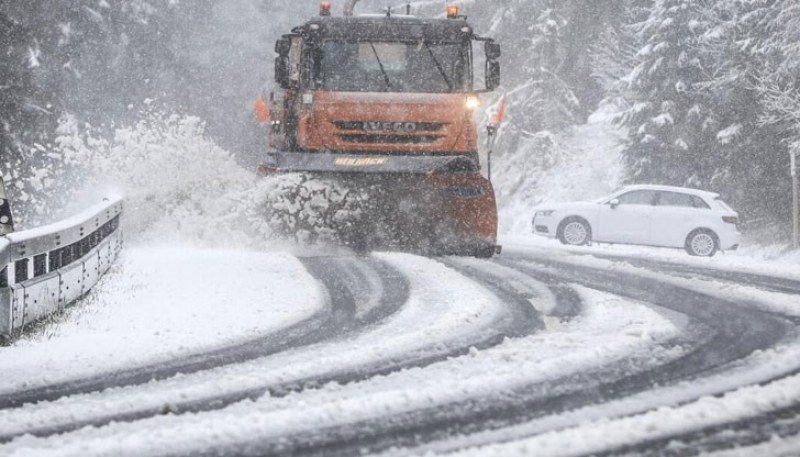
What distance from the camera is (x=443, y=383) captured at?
4.32m

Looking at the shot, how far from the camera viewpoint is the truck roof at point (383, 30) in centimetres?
1198

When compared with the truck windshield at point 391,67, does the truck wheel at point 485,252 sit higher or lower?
lower

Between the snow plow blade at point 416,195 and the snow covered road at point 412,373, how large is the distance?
2.76m

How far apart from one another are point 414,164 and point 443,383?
7056 mm

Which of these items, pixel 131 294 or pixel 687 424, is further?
pixel 131 294

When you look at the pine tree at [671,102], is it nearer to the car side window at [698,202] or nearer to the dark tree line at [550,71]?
the dark tree line at [550,71]

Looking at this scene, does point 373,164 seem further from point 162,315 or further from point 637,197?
point 637,197

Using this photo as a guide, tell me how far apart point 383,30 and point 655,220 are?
8002 mm

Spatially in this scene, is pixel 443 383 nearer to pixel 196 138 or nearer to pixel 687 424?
pixel 687 424

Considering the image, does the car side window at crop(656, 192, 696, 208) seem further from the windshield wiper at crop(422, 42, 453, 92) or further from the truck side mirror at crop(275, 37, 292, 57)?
the truck side mirror at crop(275, 37, 292, 57)

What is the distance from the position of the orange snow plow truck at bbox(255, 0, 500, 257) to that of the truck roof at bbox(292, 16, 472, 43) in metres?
0.01

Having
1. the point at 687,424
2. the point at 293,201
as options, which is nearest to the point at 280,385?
the point at 687,424

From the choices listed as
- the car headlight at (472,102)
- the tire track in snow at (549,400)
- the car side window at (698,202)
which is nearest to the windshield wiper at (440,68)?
the car headlight at (472,102)

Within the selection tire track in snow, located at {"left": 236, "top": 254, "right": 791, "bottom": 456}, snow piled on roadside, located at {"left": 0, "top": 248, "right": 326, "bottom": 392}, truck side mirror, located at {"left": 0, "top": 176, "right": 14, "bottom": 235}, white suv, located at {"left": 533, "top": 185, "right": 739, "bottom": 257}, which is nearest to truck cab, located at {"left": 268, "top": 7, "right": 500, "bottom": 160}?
snow piled on roadside, located at {"left": 0, "top": 248, "right": 326, "bottom": 392}
